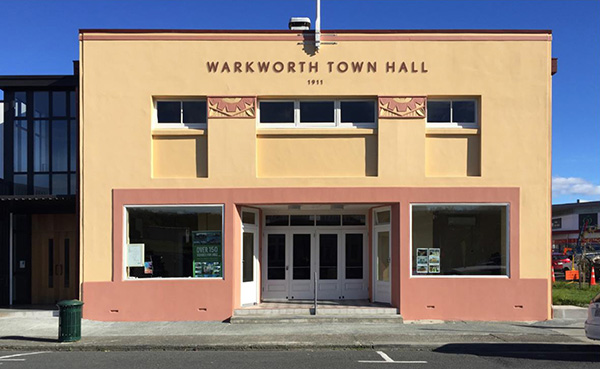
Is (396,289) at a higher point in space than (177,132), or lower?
lower

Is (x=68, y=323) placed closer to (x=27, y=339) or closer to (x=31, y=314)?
(x=27, y=339)

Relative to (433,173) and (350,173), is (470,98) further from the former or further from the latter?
(350,173)

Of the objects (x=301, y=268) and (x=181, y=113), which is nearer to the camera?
(x=181, y=113)

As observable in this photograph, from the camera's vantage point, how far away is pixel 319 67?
46.5 feet

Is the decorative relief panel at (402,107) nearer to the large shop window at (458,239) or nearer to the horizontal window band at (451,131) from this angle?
the horizontal window band at (451,131)

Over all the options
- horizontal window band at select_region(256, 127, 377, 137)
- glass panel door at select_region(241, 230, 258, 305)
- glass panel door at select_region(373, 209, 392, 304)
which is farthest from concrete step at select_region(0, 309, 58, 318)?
glass panel door at select_region(373, 209, 392, 304)

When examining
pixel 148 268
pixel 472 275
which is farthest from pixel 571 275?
pixel 148 268

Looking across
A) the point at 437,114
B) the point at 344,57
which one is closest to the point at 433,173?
the point at 437,114

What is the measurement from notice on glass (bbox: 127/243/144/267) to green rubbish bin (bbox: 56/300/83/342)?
2701 millimetres

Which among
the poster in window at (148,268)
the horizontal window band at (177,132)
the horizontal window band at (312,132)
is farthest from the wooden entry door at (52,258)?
the horizontal window band at (312,132)

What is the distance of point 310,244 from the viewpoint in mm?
16016

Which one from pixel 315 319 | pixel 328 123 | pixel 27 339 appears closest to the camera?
pixel 27 339

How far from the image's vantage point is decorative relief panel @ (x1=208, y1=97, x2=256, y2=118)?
14.1 m

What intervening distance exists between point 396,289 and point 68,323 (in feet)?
24.9
